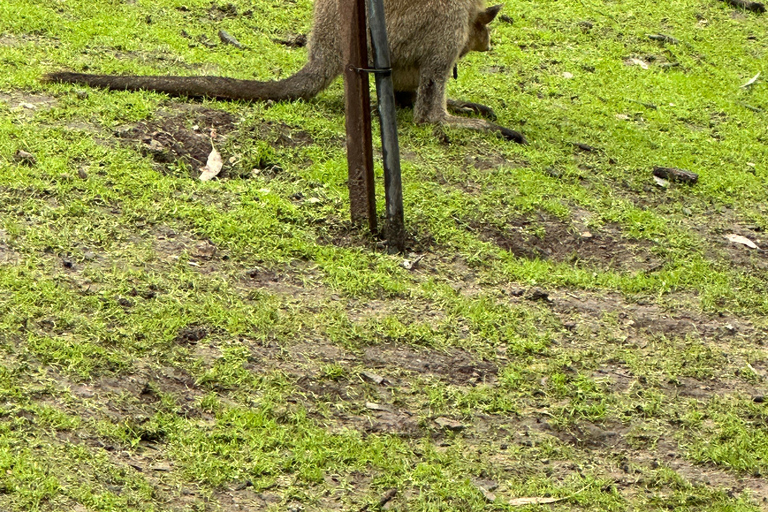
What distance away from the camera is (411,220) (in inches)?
197

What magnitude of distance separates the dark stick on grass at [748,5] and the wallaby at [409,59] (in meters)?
4.09

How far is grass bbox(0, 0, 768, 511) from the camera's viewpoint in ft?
10.6

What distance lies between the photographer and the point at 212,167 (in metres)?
5.11

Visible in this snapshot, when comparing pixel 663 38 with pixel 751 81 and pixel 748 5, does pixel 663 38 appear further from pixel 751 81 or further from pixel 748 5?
pixel 748 5

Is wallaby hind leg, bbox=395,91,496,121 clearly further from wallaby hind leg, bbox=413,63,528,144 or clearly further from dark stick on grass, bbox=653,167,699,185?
dark stick on grass, bbox=653,167,699,185

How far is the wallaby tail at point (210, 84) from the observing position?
18.6 ft

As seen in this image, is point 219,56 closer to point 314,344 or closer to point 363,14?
point 363,14

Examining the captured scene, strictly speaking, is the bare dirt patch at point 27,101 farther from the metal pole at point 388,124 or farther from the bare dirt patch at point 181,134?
the metal pole at point 388,124

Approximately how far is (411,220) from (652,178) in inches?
76.0

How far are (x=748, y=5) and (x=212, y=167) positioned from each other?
6.23 meters

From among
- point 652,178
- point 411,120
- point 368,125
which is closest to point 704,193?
point 652,178

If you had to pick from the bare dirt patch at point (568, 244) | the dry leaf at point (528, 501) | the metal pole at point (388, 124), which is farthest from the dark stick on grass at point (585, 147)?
the dry leaf at point (528, 501)

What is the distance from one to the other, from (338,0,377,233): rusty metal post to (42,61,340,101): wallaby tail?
1.31 meters

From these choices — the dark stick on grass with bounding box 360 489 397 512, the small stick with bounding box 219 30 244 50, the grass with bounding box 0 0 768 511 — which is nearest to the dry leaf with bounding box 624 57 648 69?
the grass with bounding box 0 0 768 511
